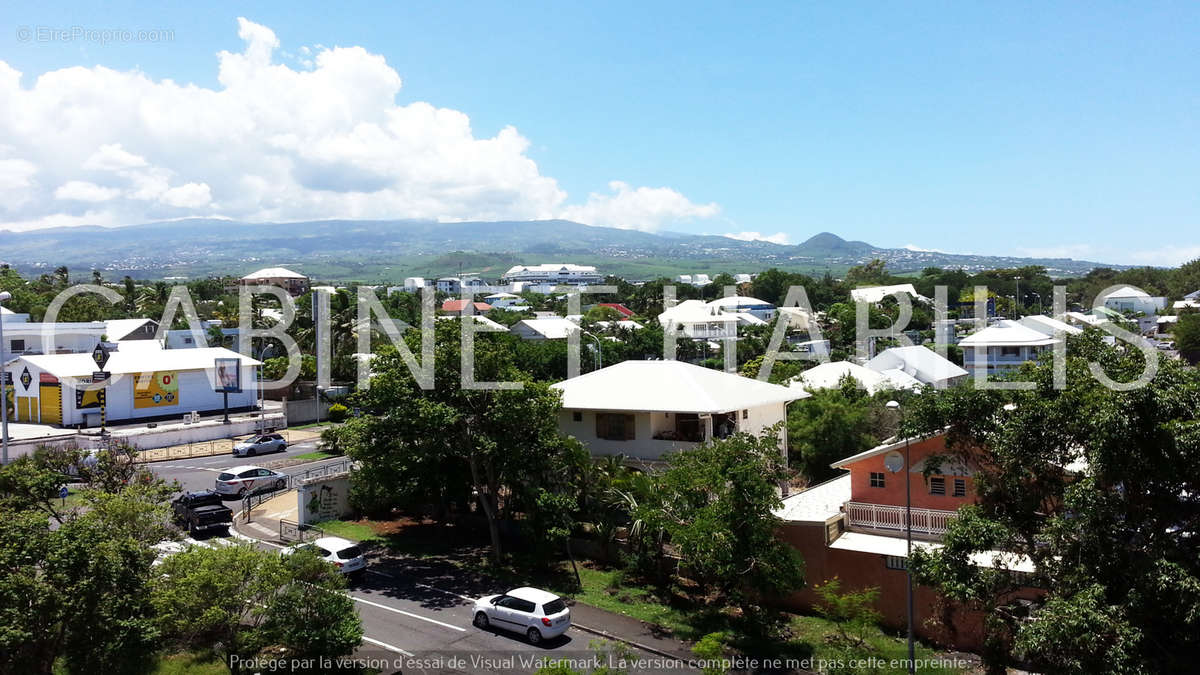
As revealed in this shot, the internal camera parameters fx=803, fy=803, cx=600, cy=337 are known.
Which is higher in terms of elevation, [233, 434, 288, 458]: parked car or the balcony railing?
the balcony railing

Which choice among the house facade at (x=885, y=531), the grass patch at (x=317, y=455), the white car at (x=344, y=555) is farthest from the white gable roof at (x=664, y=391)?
the grass patch at (x=317, y=455)

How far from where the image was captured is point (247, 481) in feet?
97.0

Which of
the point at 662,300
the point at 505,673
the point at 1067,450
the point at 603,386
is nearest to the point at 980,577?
the point at 1067,450

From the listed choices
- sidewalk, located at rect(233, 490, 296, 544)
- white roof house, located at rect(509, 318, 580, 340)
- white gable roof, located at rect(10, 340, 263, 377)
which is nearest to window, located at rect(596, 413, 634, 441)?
sidewalk, located at rect(233, 490, 296, 544)

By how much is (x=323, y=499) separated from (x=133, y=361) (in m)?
27.5

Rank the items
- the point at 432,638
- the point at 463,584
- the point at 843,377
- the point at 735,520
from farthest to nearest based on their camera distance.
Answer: the point at 843,377 → the point at 463,584 → the point at 735,520 → the point at 432,638

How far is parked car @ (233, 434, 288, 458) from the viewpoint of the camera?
38.1 metres

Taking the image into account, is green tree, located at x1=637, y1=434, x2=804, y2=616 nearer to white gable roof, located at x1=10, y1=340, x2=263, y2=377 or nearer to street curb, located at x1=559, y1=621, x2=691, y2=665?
street curb, located at x1=559, y1=621, x2=691, y2=665

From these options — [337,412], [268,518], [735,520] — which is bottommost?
[337,412]

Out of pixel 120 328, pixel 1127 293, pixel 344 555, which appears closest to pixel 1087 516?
pixel 344 555

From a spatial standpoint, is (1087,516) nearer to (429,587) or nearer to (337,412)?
(429,587)

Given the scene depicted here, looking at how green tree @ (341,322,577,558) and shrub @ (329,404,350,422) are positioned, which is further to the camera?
shrub @ (329,404,350,422)

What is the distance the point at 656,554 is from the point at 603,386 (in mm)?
8957

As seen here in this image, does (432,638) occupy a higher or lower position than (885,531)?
lower
